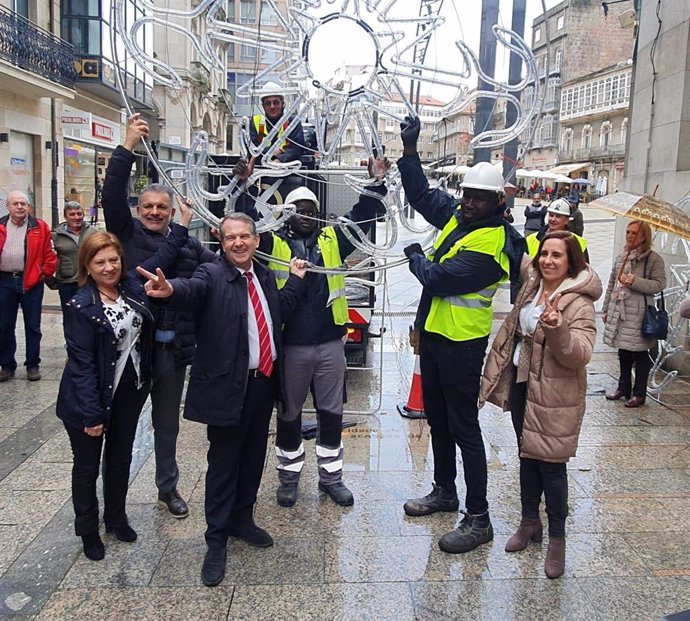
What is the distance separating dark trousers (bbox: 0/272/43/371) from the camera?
6414mm

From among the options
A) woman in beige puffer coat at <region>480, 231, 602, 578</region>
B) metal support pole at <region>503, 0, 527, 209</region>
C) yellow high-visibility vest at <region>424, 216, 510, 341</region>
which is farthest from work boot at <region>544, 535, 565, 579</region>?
metal support pole at <region>503, 0, 527, 209</region>

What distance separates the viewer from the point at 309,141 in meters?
4.47

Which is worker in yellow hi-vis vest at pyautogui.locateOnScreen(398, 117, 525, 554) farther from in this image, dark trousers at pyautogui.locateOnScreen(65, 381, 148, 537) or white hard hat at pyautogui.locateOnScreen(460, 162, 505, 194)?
dark trousers at pyautogui.locateOnScreen(65, 381, 148, 537)

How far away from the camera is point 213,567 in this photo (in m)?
3.27

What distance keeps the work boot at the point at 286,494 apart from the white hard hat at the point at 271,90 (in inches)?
90.8

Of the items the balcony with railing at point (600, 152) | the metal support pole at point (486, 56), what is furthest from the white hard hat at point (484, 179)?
the balcony with railing at point (600, 152)

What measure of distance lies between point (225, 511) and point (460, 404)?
135 centimetres

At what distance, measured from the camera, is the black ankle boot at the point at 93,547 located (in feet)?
11.2

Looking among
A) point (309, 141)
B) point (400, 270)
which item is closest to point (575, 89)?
point (400, 270)

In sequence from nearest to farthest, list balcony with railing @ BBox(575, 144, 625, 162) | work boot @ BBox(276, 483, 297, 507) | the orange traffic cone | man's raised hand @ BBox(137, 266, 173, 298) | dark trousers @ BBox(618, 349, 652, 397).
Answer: man's raised hand @ BBox(137, 266, 173, 298)
work boot @ BBox(276, 483, 297, 507)
the orange traffic cone
dark trousers @ BBox(618, 349, 652, 397)
balcony with railing @ BBox(575, 144, 625, 162)

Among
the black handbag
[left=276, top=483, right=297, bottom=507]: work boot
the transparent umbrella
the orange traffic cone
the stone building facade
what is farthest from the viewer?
the stone building facade

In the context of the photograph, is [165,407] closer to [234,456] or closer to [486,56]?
[234,456]

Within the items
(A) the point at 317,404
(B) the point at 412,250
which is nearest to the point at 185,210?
(B) the point at 412,250

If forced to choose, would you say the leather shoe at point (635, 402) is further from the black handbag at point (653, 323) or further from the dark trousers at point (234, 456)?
the dark trousers at point (234, 456)
